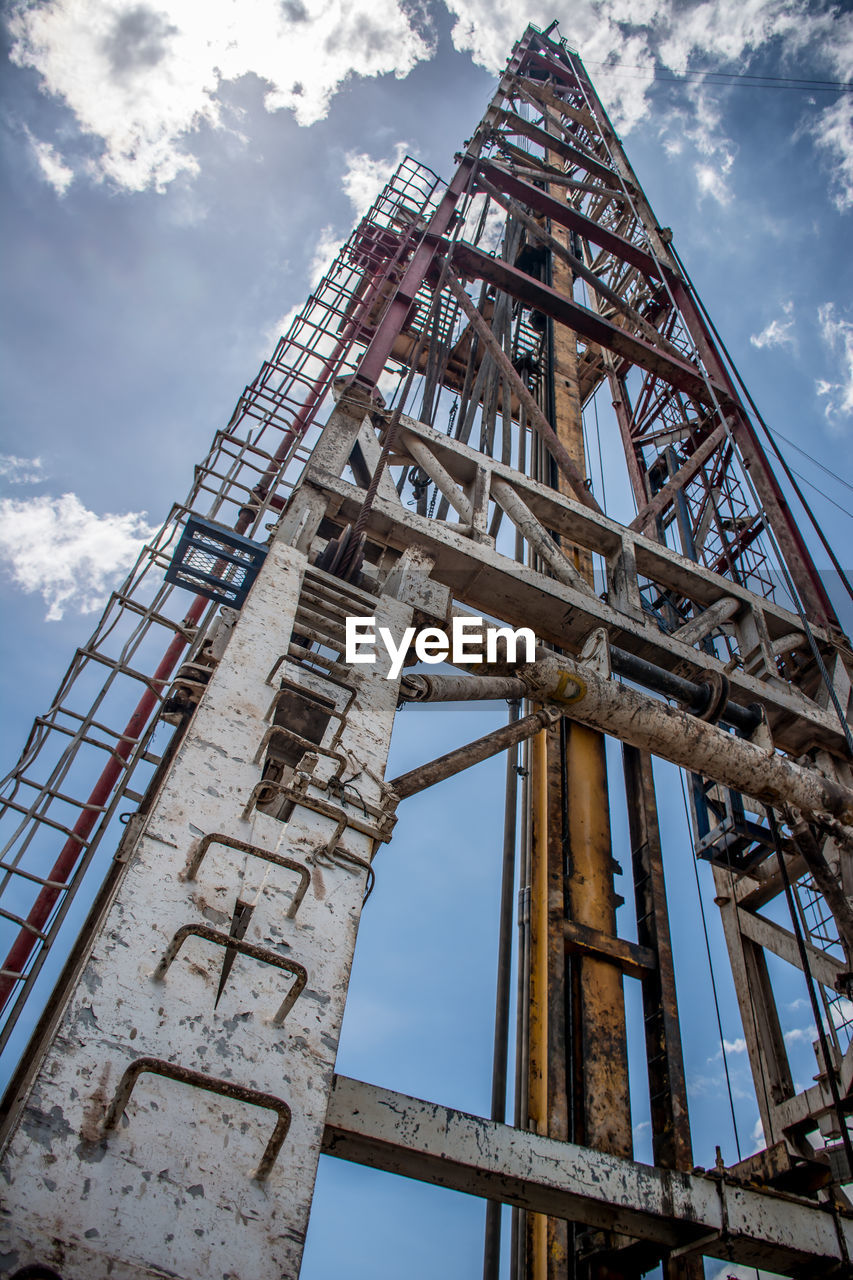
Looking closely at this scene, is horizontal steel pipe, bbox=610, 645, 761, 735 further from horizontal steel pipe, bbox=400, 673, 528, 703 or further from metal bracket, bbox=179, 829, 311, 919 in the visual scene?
metal bracket, bbox=179, 829, 311, 919

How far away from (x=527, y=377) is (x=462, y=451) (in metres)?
5.46

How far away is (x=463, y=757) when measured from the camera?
3.42 metres

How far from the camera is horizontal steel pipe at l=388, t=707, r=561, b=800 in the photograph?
309 cm

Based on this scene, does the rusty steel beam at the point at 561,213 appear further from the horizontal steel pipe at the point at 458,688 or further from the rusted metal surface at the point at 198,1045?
the rusted metal surface at the point at 198,1045

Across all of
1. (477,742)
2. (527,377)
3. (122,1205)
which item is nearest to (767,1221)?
(477,742)

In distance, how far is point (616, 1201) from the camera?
2766mm

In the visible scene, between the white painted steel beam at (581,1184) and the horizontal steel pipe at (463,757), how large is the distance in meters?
1.06

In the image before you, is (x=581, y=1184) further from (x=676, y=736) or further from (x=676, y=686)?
(x=676, y=686)

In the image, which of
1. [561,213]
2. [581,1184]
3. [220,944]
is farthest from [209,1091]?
[561,213]

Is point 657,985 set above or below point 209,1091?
above

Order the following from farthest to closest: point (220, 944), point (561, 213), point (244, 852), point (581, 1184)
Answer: point (561, 213) < point (581, 1184) < point (244, 852) < point (220, 944)

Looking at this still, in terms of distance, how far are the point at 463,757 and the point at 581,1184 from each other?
1639 mm

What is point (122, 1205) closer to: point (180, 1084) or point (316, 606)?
point (180, 1084)

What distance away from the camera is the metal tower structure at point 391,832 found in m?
1.74
